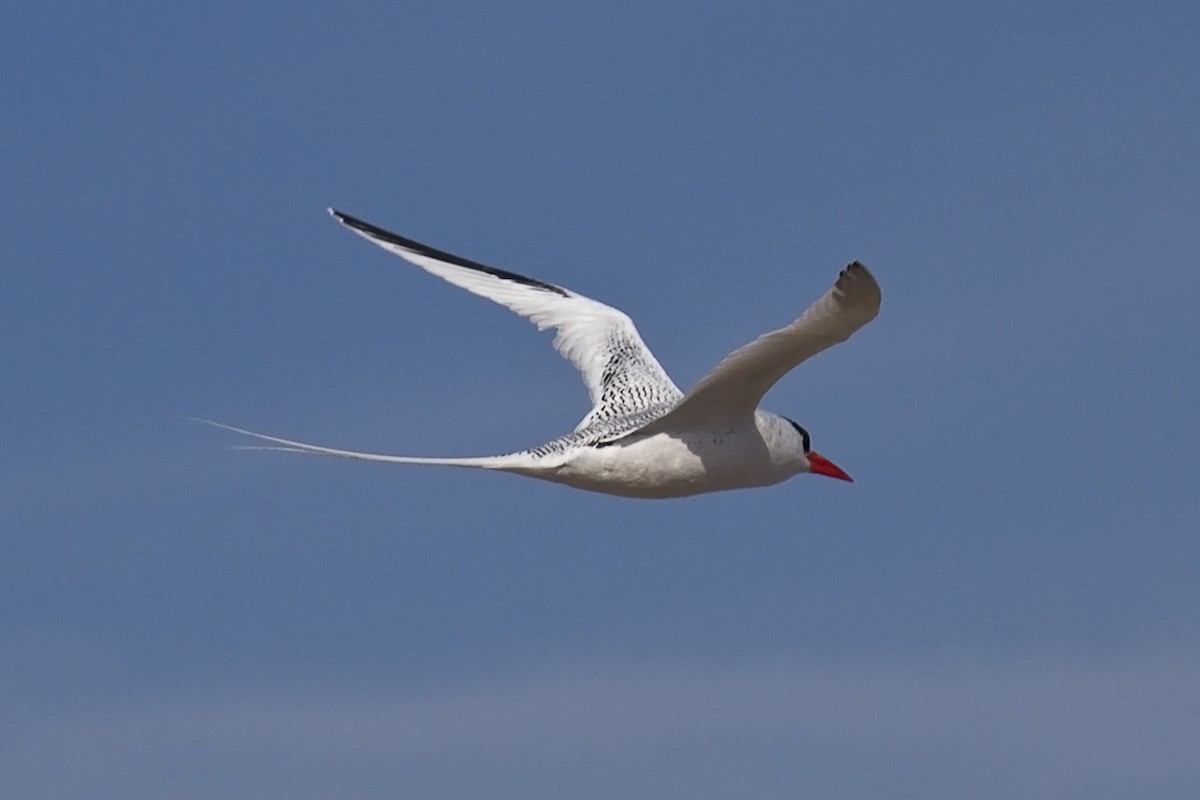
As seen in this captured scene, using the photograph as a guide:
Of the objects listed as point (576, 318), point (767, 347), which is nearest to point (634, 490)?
point (767, 347)

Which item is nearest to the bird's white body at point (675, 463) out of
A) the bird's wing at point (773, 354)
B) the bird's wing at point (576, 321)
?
the bird's wing at point (773, 354)

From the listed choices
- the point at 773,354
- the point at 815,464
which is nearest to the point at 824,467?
the point at 815,464

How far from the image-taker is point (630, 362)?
19.7m

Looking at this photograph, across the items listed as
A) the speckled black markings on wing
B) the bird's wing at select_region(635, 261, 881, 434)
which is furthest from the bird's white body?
the speckled black markings on wing

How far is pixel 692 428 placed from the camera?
632 inches

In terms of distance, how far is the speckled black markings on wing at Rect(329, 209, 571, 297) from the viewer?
2041cm

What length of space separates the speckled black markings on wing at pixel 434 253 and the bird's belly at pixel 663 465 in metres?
5.46

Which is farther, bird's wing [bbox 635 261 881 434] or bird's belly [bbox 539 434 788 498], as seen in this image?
bird's belly [bbox 539 434 788 498]

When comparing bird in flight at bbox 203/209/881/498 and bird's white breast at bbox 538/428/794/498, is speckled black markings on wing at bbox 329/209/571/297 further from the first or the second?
bird's white breast at bbox 538/428/794/498

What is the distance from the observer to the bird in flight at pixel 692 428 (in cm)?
1401

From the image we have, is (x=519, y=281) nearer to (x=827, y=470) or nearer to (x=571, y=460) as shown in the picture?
(x=827, y=470)

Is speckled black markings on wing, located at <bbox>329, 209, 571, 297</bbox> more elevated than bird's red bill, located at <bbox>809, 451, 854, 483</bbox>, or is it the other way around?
speckled black markings on wing, located at <bbox>329, 209, 571, 297</bbox>

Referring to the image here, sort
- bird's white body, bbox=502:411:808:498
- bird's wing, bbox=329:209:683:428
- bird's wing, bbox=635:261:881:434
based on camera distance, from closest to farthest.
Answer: bird's wing, bbox=635:261:881:434, bird's white body, bbox=502:411:808:498, bird's wing, bbox=329:209:683:428

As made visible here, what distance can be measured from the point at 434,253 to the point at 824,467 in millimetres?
5183
